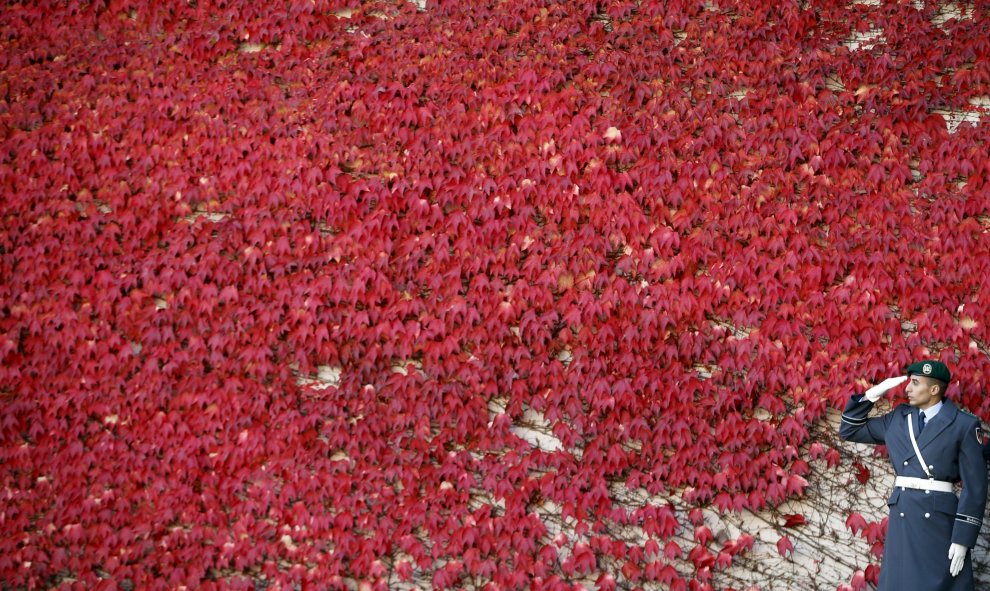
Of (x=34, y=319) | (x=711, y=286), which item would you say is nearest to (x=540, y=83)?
(x=711, y=286)

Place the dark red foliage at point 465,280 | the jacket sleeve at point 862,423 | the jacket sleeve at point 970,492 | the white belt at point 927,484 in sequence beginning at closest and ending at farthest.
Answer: the jacket sleeve at point 970,492, the white belt at point 927,484, the jacket sleeve at point 862,423, the dark red foliage at point 465,280

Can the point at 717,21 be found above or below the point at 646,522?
above

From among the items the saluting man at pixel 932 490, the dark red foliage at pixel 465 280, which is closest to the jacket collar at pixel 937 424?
the saluting man at pixel 932 490

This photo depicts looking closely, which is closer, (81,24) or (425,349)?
(425,349)

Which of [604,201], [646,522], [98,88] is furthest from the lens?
[98,88]

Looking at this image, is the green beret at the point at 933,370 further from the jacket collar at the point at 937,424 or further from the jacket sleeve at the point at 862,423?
the jacket sleeve at the point at 862,423

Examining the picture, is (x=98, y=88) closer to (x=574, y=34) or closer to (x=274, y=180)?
(x=274, y=180)

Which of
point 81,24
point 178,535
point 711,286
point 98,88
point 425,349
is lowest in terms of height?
point 178,535

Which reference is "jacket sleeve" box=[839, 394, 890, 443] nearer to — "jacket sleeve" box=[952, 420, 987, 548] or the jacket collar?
the jacket collar

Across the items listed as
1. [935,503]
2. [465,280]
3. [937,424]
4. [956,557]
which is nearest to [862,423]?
[937,424]
